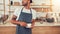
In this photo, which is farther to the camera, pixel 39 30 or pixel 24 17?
pixel 39 30

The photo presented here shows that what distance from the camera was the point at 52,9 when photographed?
411 cm

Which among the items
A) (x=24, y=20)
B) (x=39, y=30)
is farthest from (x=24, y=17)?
(x=39, y=30)

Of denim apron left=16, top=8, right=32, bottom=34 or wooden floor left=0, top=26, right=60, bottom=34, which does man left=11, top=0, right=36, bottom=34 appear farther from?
wooden floor left=0, top=26, right=60, bottom=34

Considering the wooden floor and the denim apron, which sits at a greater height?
the denim apron

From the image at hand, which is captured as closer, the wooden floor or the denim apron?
the denim apron

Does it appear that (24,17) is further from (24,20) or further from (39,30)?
(39,30)

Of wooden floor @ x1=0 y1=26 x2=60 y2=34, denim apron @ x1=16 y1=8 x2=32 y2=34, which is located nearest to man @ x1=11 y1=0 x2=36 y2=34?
denim apron @ x1=16 y1=8 x2=32 y2=34

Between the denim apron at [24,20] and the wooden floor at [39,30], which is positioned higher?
the denim apron at [24,20]

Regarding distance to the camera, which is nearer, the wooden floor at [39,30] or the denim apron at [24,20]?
the denim apron at [24,20]

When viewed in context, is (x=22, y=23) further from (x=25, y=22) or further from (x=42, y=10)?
(x=42, y=10)

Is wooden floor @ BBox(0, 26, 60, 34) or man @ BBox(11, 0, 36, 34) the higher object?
man @ BBox(11, 0, 36, 34)

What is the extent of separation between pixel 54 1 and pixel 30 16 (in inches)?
102

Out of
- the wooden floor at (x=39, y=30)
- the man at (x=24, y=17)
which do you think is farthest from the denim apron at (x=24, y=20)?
the wooden floor at (x=39, y=30)

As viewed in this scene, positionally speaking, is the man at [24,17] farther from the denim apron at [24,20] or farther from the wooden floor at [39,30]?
the wooden floor at [39,30]
